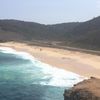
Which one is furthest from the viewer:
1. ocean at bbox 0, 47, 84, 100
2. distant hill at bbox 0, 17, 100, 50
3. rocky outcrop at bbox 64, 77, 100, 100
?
distant hill at bbox 0, 17, 100, 50

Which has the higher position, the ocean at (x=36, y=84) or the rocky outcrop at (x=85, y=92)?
the rocky outcrop at (x=85, y=92)

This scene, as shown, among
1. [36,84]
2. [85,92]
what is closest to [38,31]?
[36,84]

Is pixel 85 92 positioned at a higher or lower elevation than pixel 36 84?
higher

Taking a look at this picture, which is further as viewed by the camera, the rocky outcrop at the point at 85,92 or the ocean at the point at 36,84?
the ocean at the point at 36,84

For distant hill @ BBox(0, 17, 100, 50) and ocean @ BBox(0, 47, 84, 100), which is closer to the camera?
ocean @ BBox(0, 47, 84, 100)

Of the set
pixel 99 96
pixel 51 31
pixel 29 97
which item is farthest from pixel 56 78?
pixel 51 31

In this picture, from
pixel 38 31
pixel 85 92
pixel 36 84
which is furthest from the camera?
pixel 38 31

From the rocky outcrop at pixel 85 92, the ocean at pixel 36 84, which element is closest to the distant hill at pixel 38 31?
the ocean at pixel 36 84

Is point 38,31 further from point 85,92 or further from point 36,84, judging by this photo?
point 85,92

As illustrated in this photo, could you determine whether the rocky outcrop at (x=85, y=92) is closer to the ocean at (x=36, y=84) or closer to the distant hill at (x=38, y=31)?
the ocean at (x=36, y=84)

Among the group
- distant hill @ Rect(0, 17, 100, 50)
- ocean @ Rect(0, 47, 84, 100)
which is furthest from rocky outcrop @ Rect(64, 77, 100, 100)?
distant hill @ Rect(0, 17, 100, 50)

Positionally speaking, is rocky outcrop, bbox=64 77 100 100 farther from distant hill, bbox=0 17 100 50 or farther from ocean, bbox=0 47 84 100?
distant hill, bbox=0 17 100 50

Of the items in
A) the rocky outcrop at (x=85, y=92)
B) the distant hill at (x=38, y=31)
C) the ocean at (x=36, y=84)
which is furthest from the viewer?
the distant hill at (x=38, y=31)
